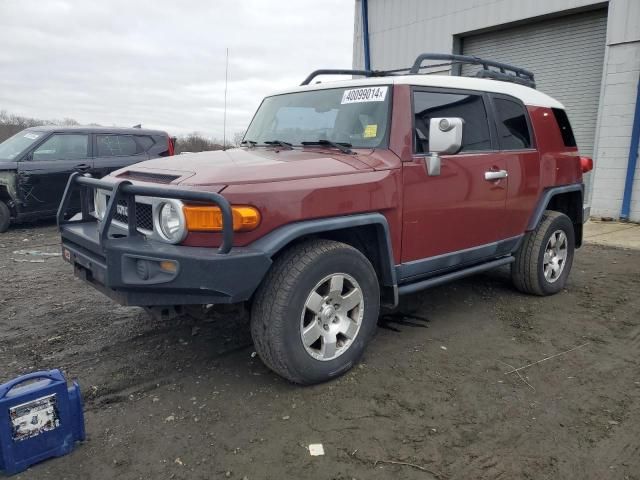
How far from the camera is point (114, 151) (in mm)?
9445

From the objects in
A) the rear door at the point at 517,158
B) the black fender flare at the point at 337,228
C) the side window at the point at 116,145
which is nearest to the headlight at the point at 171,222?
the black fender flare at the point at 337,228

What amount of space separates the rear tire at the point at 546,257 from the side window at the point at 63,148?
7.74 m

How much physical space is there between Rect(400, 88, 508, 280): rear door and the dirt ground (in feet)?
2.23

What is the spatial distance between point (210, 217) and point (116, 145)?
7726mm

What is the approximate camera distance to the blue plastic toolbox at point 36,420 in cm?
226

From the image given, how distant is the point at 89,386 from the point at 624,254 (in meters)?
7.14

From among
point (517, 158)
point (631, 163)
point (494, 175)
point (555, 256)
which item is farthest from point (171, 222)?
point (631, 163)

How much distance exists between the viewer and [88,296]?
4.95 m

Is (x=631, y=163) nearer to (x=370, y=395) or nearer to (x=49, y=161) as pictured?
(x=370, y=395)

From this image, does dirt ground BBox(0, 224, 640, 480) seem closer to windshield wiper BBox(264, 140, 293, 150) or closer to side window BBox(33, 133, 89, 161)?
windshield wiper BBox(264, 140, 293, 150)

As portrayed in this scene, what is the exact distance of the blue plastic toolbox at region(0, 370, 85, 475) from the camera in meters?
2.26

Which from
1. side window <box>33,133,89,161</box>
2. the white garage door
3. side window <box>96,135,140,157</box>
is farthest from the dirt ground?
the white garage door

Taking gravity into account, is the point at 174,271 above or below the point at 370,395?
above

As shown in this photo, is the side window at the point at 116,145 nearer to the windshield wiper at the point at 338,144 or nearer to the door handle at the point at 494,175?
the windshield wiper at the point at 338,144
